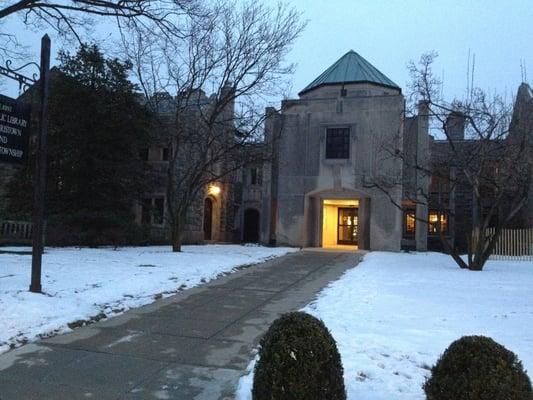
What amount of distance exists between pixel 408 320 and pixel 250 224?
33.1 m

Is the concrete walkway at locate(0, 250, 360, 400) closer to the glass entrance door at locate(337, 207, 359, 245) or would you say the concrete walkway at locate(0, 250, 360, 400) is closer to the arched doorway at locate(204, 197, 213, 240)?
the glass entrance door at locate(337, 207, 359, 245)

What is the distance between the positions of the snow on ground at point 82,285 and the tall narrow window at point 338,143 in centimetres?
1293

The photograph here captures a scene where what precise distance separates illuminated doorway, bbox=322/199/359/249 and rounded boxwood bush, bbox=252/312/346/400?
27.5 meters

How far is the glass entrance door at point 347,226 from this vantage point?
33.2m

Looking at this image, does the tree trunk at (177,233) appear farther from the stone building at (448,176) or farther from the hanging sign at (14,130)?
the hanging sign at (14,130)

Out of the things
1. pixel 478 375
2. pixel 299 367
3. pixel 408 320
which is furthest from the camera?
pixel 408 320

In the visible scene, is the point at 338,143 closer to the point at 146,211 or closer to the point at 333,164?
the point at 333,164

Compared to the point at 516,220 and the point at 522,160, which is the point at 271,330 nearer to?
the point at 522,160

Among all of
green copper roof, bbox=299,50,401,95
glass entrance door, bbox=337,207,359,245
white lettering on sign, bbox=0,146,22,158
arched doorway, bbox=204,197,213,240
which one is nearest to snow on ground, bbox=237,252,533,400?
white lettering on sign, bbox=0,146,22,158

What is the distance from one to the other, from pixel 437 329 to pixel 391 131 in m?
21.1

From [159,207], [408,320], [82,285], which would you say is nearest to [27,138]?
[82,285]

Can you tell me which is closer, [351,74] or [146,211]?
[146,211]

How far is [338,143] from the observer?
95.2 feet

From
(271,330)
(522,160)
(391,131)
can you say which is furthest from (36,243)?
(391,131)
